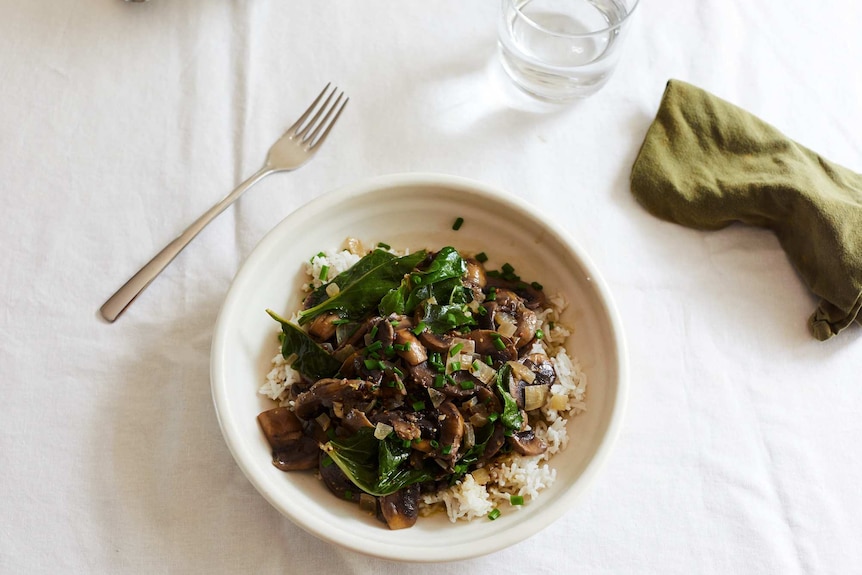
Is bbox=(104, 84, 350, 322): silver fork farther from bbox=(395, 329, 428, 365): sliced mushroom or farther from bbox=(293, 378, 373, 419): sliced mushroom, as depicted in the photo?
bbox=(395, 329, 428, 365): sliced mushroom

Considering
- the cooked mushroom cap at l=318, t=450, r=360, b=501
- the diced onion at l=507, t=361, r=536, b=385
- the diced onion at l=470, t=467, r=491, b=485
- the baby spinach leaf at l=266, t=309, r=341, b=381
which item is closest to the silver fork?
the baby spinach leaf at l=266, t=309, r=341, b=381

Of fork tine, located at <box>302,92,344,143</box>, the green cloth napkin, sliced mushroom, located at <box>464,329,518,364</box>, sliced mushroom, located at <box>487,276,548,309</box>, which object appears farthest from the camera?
fork tine, located at <box>302,92,344,143</box>

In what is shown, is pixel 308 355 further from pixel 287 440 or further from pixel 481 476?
pixel 481 476

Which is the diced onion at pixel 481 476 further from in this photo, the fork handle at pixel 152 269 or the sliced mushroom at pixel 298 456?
the fork handle at pixel 152 269

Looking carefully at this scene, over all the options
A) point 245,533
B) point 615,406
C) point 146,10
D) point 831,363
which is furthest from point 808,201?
point 146,10

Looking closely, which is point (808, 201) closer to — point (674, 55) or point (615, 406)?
point (674, 55)

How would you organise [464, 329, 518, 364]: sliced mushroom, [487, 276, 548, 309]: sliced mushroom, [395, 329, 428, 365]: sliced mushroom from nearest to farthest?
1. [395, 329, 428, 365]: sliced mushroom
2. [464, 329, 518, 364]: sliced mushroom
3. [487, 276, 548, 309]: sliced mushroom

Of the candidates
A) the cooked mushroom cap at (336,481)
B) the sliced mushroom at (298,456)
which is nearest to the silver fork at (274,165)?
the sliced mushroom at (298,456)
